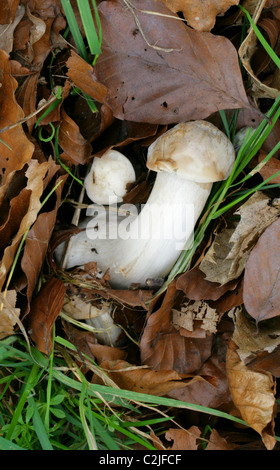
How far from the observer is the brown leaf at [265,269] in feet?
4.64

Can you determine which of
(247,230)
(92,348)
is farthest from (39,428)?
(247,230)

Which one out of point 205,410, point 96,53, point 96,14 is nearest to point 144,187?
point 96,53

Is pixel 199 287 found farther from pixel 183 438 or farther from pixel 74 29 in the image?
pixel 74 29

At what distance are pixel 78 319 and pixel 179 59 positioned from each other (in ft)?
3.16

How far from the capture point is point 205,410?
Result: 4.95ft

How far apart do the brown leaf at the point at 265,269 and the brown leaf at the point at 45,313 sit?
608 millimetres

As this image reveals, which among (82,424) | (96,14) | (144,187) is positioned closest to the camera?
(96,14)

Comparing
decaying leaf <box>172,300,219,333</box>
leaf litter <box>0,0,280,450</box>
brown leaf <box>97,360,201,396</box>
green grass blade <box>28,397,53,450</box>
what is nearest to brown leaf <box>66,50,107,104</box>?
leaf litter <box>0,0,280,450</box>

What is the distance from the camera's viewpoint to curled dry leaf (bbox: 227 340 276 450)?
1.41 meters

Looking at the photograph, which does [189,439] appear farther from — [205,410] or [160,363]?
[160,363]

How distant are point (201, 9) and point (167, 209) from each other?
0.62 meters

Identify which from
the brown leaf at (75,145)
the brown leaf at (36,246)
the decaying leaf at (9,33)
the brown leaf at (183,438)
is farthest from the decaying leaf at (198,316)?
the decaying leaf at (9,33)

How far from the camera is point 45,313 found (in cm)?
151

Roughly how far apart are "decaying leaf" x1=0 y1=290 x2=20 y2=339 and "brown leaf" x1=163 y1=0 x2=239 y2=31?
3.32 feet
